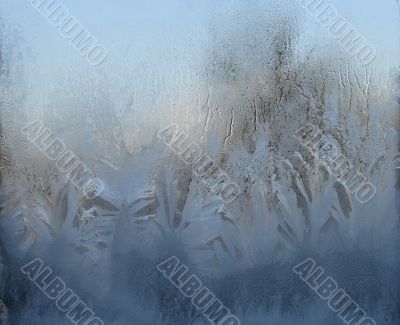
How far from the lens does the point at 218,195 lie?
271 cm

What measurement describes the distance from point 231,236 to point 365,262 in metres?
0.53

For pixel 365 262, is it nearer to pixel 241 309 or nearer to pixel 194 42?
pixel 241 309

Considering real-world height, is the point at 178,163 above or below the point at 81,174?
above

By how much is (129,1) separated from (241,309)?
1.28m

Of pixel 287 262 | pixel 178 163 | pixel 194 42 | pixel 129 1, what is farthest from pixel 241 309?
pixel 129 1

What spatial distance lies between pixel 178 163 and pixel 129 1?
662 millimetres

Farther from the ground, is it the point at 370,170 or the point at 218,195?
the point at 370,170

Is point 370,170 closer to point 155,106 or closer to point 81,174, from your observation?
point 155,106

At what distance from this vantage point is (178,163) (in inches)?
107

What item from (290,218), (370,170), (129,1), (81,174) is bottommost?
(81,174)

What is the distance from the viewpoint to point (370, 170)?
106 inches

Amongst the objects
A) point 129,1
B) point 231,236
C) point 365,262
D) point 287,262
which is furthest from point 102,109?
point 365,262

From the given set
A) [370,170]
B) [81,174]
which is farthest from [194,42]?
[370,170]

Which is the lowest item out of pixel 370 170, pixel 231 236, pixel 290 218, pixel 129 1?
pixel 231 236
